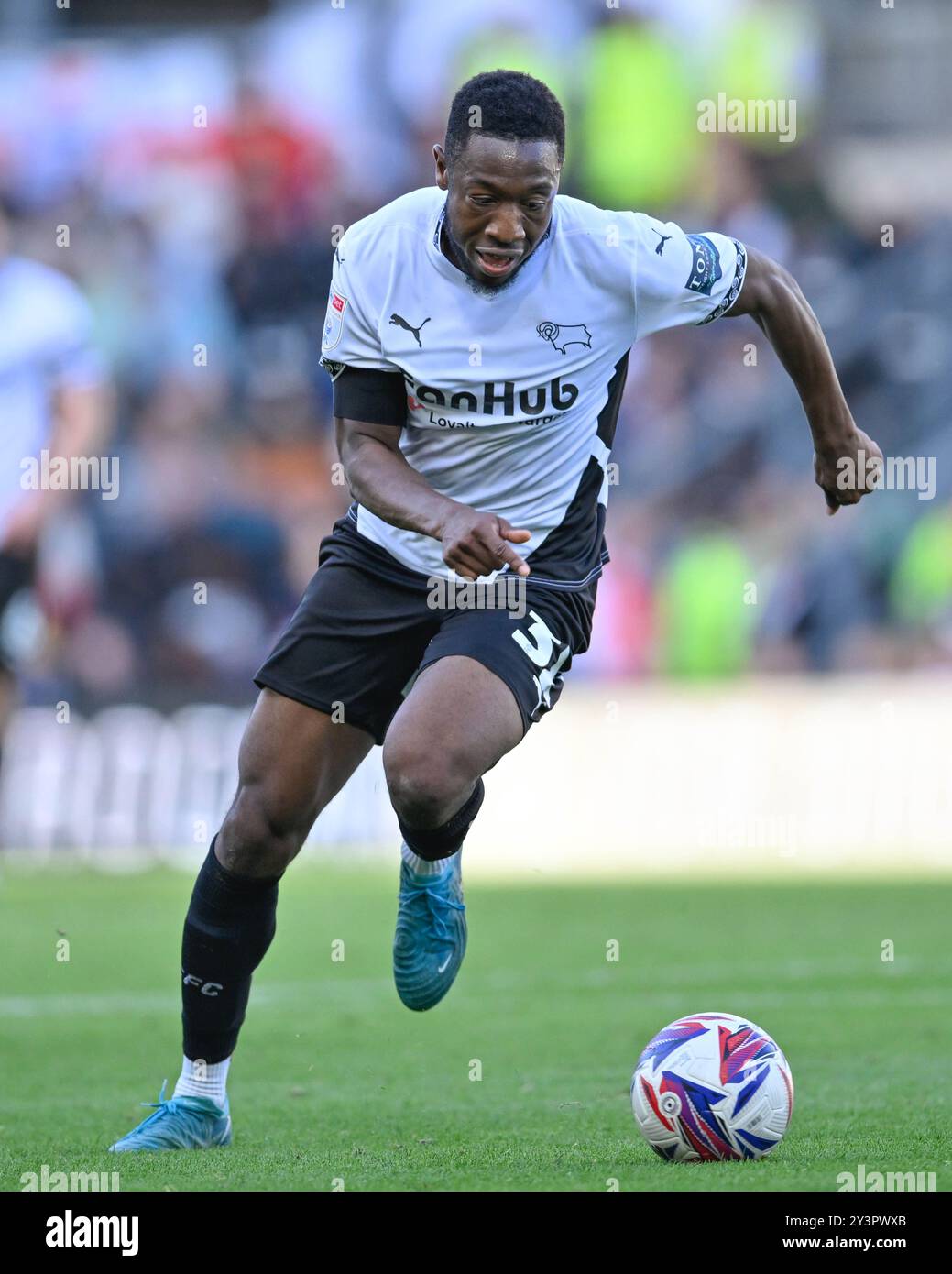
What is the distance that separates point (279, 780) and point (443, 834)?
1.44ft

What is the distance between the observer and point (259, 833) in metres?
5.37

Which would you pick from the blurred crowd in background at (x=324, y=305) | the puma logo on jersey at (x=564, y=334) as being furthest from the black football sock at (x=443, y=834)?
the blurred crowd in background at (x=324, y=305)

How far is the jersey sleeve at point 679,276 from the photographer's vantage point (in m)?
5.44

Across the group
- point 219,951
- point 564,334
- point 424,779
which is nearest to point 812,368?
point 564,334

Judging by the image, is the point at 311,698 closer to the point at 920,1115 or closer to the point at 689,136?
the point at 920,1115

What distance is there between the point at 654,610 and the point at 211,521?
11.1ft

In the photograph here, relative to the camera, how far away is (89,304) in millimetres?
16875

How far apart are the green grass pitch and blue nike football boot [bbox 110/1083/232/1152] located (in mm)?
68

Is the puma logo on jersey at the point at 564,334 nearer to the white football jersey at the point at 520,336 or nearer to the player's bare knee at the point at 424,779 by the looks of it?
the white football jersey at the point at 520,336

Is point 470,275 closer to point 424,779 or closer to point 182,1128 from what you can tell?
point 424,779

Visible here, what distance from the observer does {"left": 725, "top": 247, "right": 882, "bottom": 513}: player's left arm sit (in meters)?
5.66

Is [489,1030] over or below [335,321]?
below

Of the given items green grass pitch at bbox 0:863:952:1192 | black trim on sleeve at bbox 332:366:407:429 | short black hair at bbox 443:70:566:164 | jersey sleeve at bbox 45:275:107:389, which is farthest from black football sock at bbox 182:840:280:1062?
jersey sleeve at bbox 45:275:107:389
